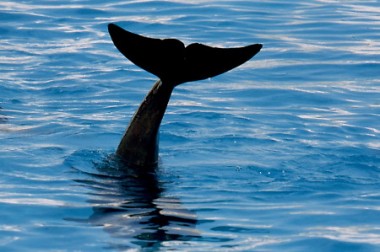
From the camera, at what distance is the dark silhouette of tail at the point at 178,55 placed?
8.33 meters

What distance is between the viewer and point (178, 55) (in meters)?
8.55

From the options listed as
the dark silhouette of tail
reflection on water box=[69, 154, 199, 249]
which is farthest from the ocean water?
the dark silhouette of tail

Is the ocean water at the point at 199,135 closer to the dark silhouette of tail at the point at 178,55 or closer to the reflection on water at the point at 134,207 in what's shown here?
the reflection on water at the point at 134,207

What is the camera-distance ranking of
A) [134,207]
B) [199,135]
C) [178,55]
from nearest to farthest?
[134,207]
[178,55]
[199,135]

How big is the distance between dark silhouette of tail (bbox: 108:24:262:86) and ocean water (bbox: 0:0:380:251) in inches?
39.8

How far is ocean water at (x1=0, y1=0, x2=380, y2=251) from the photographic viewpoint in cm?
785

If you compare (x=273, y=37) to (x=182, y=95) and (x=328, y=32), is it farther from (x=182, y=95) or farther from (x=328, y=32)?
(x=182, y=95)

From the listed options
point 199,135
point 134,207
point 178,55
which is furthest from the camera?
point 199,135

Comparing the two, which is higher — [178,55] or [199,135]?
[178,55]

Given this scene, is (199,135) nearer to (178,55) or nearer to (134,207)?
(178,55)

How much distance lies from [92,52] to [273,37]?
9.41 feet

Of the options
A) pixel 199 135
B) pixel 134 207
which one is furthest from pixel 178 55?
pixel 199 135

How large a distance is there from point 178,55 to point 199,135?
2458 mm

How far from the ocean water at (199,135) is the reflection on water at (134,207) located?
0.06 feet
